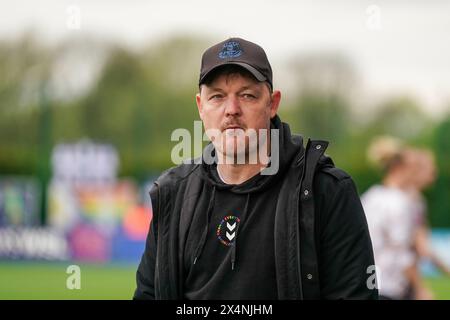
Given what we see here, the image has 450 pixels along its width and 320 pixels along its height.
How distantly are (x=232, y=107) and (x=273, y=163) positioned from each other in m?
0.25

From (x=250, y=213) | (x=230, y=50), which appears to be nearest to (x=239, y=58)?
(x=230, y=50)

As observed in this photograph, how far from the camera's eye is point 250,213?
2.80 metres

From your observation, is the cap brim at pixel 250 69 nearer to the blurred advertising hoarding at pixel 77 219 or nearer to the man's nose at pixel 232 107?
the man's nose at pixel 232 107

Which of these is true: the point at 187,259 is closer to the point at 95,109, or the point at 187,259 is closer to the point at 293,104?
the point at 293,104

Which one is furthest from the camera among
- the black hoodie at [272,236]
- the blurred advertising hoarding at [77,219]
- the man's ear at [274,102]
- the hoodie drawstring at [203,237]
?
the blurred advertising hoarding at [77,219]

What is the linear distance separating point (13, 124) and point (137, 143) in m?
3.13

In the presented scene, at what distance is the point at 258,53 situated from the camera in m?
2.86

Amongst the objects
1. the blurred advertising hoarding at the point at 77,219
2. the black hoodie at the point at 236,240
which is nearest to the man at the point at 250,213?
the black hoodie at the point at 236,240

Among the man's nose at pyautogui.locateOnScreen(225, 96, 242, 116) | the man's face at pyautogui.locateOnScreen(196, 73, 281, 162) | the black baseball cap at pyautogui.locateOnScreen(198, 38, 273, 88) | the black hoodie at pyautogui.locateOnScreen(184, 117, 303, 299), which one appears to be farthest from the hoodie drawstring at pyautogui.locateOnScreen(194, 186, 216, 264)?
the black baseball cap at pyautogui.locateOnScreen(198, 38, 273, 88)

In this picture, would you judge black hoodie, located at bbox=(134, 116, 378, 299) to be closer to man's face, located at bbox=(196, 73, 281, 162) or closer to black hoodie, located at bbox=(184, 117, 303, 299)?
black hoodie, located at bbox=(184, 117, 303, 299)

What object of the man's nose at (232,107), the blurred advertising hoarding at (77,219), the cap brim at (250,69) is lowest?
the man's nose at (232,107)

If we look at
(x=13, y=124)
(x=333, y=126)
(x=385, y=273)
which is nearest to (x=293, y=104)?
(x=333, y=126)

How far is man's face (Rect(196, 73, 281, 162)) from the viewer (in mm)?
2807

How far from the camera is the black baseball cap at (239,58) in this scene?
280 cm
